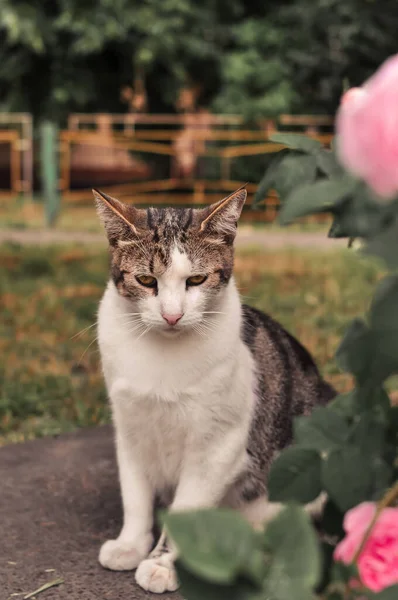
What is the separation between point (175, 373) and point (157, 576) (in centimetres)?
58

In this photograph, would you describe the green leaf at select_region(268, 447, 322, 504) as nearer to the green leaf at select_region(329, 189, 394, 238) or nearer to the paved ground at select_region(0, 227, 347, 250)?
the green leaf at select_region(329, 189, 394, 238)

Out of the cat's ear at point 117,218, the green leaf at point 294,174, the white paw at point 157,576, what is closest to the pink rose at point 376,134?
the green leaf at point 294,174

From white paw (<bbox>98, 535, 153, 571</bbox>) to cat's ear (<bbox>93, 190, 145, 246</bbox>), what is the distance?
92 centimetres

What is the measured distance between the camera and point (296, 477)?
1.41 m

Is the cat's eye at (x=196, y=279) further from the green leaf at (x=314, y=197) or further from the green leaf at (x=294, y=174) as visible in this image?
the green leaf at (x=314, y=197)

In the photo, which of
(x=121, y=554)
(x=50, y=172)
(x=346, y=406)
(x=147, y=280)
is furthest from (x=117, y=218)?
(x=50, y=172)

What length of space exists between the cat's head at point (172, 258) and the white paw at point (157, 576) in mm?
676

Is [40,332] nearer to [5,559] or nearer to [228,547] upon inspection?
[5,559]

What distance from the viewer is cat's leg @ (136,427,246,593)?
2.55 m

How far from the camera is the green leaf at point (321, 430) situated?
4.58 feet

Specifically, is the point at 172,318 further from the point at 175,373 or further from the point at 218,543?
the point at 218,543

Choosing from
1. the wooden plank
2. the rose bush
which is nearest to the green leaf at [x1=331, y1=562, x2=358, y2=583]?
the rose bush

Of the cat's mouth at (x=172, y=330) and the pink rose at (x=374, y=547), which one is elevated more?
the pink rose at (x=374, y=547)

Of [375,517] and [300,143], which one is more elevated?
[300,143]
